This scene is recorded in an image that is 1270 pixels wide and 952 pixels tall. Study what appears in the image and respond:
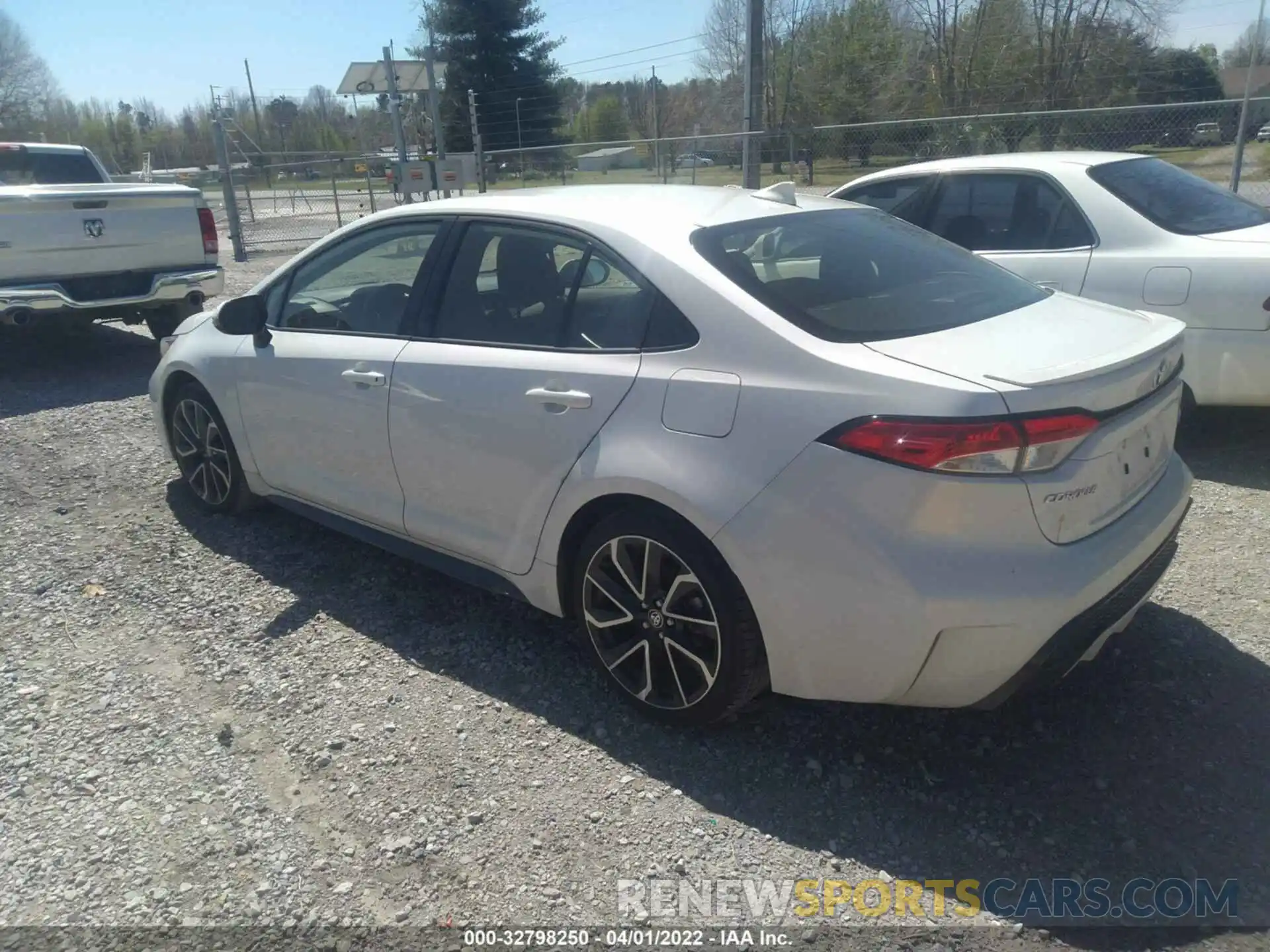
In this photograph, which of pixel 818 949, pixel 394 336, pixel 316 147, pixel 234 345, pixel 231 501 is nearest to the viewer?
Answer: pixel 818 949

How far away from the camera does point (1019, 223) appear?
5.55 meters

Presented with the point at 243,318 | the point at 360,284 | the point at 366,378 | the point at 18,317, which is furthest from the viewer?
the point at 18,317

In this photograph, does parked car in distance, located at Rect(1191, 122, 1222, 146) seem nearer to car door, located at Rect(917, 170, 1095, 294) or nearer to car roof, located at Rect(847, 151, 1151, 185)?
car roof, located at Rect(847, 151, 1151, 185)

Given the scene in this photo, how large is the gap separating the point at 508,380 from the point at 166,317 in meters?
7.31

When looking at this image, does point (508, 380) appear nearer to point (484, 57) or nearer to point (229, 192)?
point (229, 192)

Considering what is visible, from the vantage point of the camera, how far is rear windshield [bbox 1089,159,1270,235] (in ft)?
16.8

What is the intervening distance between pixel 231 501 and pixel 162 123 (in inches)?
2417

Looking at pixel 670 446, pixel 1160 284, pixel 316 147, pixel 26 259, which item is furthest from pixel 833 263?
pixel 316 147

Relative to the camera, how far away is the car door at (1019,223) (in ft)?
17.3

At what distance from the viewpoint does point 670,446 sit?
2.74 meters

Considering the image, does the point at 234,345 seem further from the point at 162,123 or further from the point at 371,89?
the point at 162,123

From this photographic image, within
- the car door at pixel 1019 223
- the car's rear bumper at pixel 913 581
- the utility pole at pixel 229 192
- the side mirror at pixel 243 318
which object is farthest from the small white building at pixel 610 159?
the car's rear bumper at pixel 913 581

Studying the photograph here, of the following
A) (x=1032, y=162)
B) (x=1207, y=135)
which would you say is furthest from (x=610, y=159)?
(x=1032, y=162)

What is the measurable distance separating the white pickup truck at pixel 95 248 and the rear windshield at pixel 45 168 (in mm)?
11
